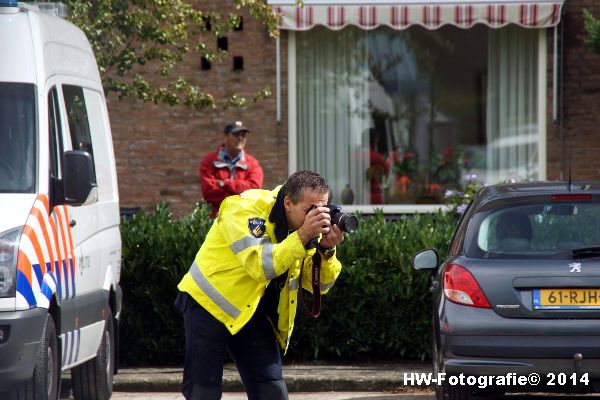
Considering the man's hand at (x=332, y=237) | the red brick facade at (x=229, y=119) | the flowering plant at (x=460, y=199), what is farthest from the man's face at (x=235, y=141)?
the man's hand at (x=332, y=237)

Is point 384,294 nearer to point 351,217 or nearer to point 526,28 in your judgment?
point 351,217

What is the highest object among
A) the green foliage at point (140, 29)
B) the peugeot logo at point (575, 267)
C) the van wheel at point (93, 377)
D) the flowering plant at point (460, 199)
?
the green foliage at point (140, 29)

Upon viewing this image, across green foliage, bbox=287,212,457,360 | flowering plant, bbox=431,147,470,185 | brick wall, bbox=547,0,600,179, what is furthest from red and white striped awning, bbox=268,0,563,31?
green foliage, bbox=287,212,457,360

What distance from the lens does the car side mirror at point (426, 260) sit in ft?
26.3

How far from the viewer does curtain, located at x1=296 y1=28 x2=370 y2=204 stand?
15.0 meters

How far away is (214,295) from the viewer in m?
5.59

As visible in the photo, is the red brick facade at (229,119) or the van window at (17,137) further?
the red brick facade at (229,119)

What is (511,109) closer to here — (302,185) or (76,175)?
(76,175)

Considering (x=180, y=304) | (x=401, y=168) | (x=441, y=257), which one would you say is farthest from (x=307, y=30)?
(x=180, y=304)

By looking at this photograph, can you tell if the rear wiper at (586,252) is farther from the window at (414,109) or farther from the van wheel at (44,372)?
the window at (414,109)

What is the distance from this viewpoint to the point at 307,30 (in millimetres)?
14789

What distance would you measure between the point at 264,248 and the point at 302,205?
0.25m

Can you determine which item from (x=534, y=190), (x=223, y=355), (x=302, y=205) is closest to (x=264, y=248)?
(x=302, y=205)

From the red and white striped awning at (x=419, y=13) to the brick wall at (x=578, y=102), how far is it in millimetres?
537
